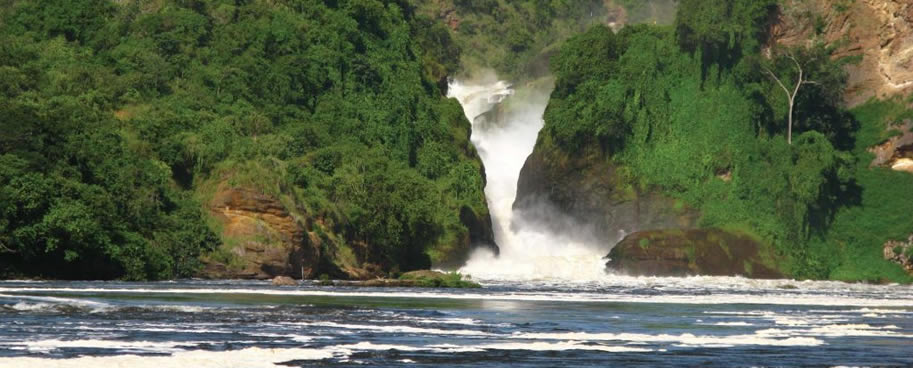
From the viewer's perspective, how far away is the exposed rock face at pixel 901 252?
109 metres

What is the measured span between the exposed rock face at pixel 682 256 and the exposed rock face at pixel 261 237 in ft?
93.0

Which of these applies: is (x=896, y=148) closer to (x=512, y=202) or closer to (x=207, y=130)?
(x=512, y=202)

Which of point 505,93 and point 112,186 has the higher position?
point 505,93

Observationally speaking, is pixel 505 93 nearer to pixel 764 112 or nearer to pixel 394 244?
pixel 764 112

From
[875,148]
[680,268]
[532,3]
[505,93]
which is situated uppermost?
[532,3]

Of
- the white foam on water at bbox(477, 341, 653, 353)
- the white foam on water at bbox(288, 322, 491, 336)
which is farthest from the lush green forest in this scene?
the white foam on water at bbox(477, 341, 653, 353)

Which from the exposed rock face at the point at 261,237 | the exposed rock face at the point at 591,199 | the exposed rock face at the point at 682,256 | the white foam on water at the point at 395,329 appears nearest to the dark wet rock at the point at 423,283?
the exposed rock face at the point at 261,237

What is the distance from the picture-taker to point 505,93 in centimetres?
16288

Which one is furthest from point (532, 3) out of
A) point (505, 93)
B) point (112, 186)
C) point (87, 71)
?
point (112, 186)

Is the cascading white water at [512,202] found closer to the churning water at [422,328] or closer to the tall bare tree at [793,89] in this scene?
the tall bare tree at [793,89]

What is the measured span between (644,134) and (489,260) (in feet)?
64.6

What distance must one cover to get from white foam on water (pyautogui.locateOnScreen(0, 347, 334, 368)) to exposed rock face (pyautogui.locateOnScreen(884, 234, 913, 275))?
3422 inches

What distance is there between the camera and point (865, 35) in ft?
390

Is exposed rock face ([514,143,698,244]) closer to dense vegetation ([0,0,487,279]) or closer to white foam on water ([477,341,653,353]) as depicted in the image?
dense vegetation ([0,0,487,279])
